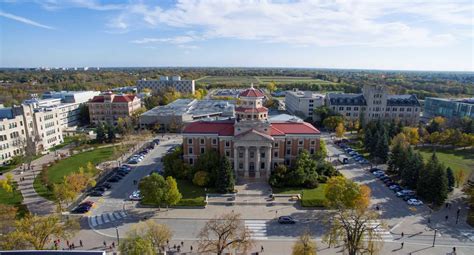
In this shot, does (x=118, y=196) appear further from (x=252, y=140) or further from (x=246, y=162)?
(x=252, y=140)

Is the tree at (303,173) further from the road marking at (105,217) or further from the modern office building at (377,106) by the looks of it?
the modern office building at (377,106)

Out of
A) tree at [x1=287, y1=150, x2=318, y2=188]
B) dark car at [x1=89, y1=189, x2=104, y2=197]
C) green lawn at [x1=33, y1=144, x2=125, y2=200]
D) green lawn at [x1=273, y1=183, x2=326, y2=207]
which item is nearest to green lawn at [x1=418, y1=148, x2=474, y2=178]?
tree at [x1=287, y1=150, x2=318, y2=188]

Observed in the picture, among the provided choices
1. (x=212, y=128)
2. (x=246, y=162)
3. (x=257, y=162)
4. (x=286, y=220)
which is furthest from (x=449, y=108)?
(x=286, y=220)

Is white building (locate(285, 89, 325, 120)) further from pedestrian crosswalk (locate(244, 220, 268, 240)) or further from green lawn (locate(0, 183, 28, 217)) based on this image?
green lawn (locate(0, 183, 28, 217))

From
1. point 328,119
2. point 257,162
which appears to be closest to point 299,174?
point 257,162

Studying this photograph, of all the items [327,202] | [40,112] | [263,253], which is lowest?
[263,253]

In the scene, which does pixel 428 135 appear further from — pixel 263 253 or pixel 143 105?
pixel 143 105
